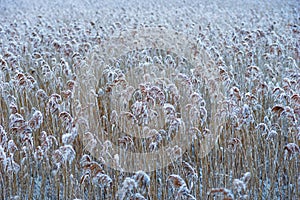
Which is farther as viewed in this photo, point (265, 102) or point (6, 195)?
point (265, 102)

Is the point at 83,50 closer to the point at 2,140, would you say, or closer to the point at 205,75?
the point at 205,75

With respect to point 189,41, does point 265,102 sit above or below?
below

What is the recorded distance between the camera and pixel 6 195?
295 cm

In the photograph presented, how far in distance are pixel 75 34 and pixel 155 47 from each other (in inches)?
56.9

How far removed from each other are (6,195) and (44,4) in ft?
39.0

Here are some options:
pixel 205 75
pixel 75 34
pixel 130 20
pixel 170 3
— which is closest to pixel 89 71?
pixel 205 75

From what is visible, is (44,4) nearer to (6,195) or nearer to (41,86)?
(41,86)

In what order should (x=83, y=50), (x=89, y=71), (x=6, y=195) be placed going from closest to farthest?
1. (x=6, y=195)
2. (x=89, y=71)
3. (x=83, y=50)

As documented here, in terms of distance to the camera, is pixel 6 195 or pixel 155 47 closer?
pixel 6 195

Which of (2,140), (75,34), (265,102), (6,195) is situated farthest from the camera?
(75,34)

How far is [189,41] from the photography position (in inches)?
243

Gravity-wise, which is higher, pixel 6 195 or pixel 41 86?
pixel 41 86

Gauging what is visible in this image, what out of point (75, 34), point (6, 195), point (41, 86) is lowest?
point (6, 195)

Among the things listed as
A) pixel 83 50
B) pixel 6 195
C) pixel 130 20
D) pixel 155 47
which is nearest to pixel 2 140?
pixel 6 195
